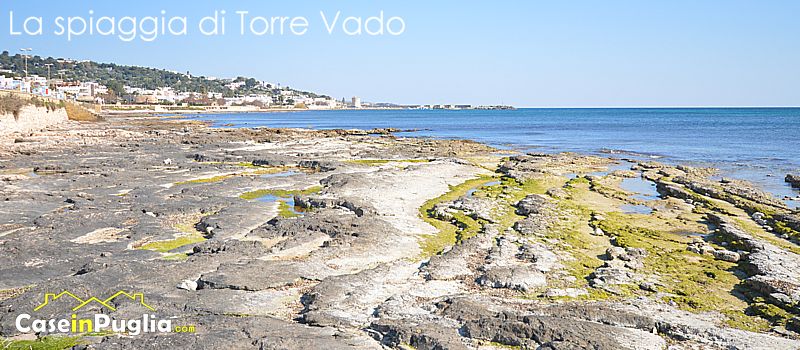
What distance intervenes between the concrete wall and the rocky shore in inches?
989

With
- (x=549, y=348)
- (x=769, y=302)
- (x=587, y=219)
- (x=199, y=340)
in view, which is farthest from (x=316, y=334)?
(x=587, y=219)

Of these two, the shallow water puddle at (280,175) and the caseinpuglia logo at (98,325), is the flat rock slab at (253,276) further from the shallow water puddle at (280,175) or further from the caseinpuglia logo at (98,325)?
the shallow water puddle at (280,175)

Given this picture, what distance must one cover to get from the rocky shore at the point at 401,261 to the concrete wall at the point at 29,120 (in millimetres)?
25125

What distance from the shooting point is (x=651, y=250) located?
587 inches

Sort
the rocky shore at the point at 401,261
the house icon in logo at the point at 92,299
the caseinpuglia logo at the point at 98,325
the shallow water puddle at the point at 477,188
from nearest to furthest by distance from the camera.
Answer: the caseinpuglia logo at the point at 98,325 → the rocky shore at the point at 401,261 → the house icon in logo at the point at 92,299 → the shallow water puddle at the point at 477,188

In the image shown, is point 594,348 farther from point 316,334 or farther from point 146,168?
point 146,168

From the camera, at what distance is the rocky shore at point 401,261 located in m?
9.16

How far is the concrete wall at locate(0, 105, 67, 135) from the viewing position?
47.7 m

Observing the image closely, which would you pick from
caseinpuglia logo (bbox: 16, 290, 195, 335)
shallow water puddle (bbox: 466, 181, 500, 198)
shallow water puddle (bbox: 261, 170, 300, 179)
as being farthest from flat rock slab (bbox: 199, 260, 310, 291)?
shallow water puddle (bbox: 261, 170, 300, 179)

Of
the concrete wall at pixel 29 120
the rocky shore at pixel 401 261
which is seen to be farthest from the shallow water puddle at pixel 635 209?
the concrete wall at pixel 29 120

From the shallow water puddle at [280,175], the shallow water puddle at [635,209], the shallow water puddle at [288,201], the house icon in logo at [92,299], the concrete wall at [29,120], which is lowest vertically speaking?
the shallow water puddle at [280,175]

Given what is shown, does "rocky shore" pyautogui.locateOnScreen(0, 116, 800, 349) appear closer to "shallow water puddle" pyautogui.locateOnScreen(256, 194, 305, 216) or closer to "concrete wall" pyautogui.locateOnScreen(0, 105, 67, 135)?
"shallow water puddle" pyautogui.locateOnScreen(256, 194, 305, 216)

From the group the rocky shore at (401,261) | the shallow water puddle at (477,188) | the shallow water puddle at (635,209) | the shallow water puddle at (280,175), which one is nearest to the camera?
the rocky shore at (401,261)

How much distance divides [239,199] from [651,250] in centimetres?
1237
